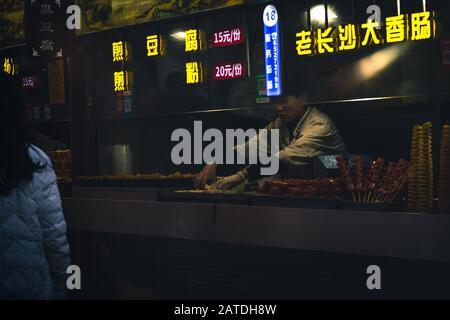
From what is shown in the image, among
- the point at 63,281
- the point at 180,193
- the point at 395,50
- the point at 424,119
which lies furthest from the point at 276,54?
the point at 63,281

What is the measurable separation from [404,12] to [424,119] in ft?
4.29

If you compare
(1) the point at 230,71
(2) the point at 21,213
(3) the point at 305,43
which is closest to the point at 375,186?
(2) the point at 21,213

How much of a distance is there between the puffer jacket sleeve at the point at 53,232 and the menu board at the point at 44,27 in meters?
4.37

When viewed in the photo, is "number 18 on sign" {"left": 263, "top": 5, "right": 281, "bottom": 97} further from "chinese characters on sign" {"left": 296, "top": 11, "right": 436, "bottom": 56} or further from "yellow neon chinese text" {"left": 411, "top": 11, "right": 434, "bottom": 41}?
"yellow neon chinese text" {"left": 411, "top": 11, "right": 434, "bottom": 41}

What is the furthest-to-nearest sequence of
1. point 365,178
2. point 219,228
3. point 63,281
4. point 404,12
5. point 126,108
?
point 126,108 < point 404,12 < point 219,228 < point 365,178 < point 63,281

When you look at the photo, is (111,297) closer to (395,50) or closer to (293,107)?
(293,107)

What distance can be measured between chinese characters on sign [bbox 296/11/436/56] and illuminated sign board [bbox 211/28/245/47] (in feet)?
3.54

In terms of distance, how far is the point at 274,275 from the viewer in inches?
135

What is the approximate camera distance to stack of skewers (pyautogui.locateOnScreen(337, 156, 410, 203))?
3.06 meters

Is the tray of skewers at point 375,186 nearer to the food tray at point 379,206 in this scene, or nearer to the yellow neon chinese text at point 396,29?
the food tray at point 379,206

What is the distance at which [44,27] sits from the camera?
A: 6.26 metres

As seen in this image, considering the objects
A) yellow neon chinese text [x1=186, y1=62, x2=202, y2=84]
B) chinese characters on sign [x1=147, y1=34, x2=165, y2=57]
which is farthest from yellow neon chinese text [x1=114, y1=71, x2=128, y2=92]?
yellow neon chinese text [x1=186, y1=62, x2=202, y2=84]

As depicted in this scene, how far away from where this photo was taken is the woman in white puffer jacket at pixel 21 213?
2.21 metres

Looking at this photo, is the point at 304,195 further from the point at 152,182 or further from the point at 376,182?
the point at 152,182
